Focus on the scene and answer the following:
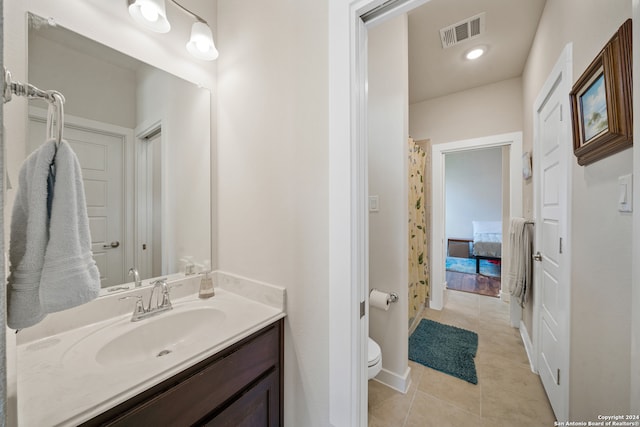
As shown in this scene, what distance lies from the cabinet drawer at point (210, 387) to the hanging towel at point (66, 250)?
0.44m

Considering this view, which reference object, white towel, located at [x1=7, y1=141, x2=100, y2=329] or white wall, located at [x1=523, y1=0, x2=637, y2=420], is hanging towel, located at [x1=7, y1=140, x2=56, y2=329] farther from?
white wall, located at [x1=523, y1=0, x2=637, y2=420]

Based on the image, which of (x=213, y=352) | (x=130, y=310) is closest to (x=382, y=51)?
(x=213, y=352)

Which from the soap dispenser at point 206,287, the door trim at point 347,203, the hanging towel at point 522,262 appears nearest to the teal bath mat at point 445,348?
the hanging towel at point 522,262

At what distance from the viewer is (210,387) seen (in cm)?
83

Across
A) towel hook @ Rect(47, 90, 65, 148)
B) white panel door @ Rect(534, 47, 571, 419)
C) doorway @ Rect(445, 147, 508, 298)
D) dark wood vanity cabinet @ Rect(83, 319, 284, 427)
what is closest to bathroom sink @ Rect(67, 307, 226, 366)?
dark wood vanity cabinet @ Rect(83, 319, 284, 427)

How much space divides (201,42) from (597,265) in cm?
211

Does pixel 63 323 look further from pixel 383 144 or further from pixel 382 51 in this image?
pixel 382 51

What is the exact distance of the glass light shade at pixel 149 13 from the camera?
1.03 metres

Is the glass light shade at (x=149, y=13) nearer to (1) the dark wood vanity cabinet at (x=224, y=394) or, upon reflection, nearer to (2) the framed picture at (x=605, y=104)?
(1) the dark wood vanity cabinet at (x=224, y=394)

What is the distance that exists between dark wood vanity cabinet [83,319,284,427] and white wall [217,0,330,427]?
0.08 metres

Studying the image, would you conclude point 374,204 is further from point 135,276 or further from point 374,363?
point 135,276

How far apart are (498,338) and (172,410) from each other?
9.23 feet

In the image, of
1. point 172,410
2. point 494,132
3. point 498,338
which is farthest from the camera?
Result: point 494,132

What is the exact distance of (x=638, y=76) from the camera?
1.75 ft
